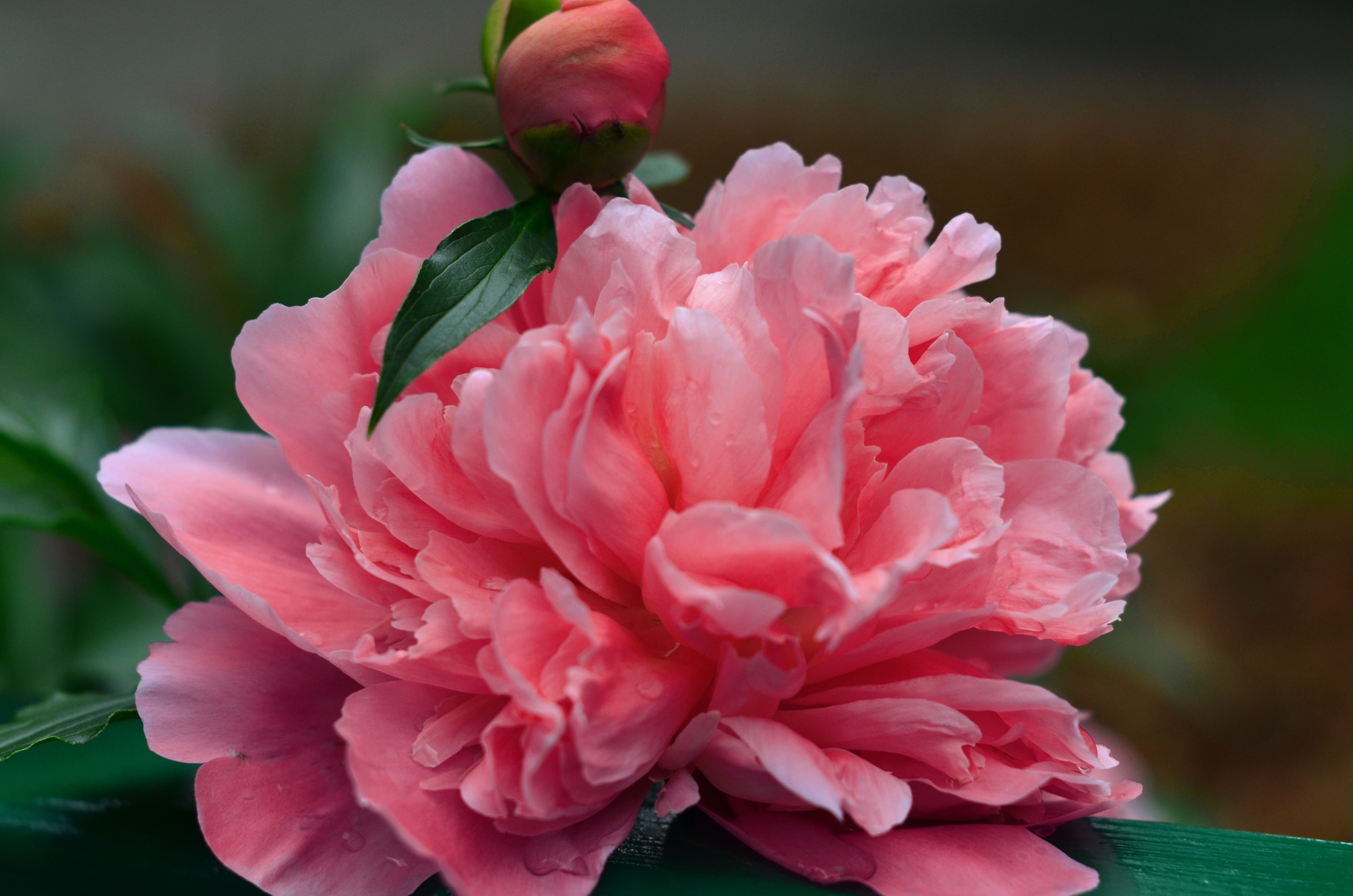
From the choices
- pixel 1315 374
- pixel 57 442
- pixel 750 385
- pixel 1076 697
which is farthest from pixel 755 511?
pixel 1315 374

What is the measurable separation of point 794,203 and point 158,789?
267 mm

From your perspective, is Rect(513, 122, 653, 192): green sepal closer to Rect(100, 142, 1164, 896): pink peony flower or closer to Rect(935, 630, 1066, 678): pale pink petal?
Rect(100, 142, 1164, 896): pink peony flower

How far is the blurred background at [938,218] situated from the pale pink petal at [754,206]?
0.81ft

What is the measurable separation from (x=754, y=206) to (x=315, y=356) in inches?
5.0

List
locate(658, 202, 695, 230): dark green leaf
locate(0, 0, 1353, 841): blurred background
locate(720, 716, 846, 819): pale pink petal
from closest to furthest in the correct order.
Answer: locate(720, 716, 846, 819): pale pink petal, locate(658, 202, 695, 230): dark green leaf, locate(0, 0, 1353, 841): blurred background

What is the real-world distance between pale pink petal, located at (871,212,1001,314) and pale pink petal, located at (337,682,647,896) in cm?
15

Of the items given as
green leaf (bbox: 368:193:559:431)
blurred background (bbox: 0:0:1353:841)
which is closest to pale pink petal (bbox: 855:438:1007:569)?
green leaf (bbox: 368:193:559:431)

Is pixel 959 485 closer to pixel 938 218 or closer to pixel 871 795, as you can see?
pixel 871 795

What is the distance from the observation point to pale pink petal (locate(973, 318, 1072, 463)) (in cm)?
27

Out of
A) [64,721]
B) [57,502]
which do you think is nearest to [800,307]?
[64,721]

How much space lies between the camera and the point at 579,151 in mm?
282

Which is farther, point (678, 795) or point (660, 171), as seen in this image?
point (660, 171)

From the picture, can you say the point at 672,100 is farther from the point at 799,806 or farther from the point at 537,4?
the point at 799,806

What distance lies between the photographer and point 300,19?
1959 millimetres
